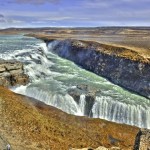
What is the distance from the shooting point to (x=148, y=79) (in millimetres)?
46156

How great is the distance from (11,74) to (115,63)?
51.0 ft

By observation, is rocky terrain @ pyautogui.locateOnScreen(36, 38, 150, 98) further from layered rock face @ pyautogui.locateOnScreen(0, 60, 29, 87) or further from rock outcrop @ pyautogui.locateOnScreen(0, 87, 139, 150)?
rock outcrop @ pyautogui.locateOnScreen(0, 87, 139, 150)

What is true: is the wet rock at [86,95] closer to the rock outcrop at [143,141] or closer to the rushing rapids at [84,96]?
the rushing rapids at [84,96]

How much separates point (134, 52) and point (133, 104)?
1731cm

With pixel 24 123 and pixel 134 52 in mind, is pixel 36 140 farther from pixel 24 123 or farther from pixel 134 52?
pixel 134 52

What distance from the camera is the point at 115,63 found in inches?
2108

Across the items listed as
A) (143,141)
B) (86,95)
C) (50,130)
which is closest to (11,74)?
(86,95)

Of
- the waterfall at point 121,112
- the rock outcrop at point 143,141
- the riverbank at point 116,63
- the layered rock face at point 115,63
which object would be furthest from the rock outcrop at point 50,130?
the riverbank at point 116,63

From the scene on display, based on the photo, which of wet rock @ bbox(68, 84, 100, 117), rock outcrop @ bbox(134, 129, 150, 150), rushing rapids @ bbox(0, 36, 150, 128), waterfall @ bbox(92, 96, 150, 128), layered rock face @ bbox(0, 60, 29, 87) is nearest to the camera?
→ rock outcrop @ bbox(134, 129, 150, 150)

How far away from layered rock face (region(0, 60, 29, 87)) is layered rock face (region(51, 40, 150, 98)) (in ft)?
38.3

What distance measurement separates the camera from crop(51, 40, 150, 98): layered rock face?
4675 cm

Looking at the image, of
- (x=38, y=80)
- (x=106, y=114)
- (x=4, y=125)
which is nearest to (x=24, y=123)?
(x=4, y=125)

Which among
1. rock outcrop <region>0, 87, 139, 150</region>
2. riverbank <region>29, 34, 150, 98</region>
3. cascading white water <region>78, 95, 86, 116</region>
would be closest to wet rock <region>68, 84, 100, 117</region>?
cascading white water <region>78, 95, 86, 116</region>

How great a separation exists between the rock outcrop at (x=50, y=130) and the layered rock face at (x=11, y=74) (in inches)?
324
